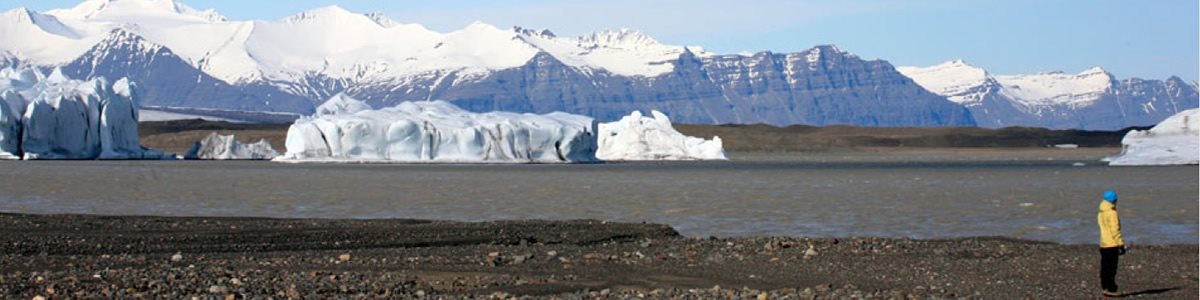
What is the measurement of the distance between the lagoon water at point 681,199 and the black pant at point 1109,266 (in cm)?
761

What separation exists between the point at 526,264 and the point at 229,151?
67.0 m

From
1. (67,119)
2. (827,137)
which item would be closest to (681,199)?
(67,119)

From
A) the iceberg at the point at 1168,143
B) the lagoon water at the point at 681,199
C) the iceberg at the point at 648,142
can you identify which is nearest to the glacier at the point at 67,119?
the lagoon water at the point at 681,199

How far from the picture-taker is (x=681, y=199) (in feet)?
111

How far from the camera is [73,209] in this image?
93.1 feet

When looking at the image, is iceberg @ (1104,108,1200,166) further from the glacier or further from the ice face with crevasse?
the glacier

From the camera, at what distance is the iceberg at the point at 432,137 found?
62781 mm

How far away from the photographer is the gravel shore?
13930mm

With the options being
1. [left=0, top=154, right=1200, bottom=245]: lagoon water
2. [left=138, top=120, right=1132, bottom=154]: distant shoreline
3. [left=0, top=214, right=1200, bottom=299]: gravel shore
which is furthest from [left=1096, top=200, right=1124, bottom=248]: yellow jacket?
[left=138, top=120, right=1132, bottom=154]: distant shoreline

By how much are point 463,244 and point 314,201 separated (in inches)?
537

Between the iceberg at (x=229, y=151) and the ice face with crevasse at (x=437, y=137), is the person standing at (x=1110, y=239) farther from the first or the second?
the iceberg at (x=229, y=151)

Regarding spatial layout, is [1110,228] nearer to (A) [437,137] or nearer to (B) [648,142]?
(A) [437,137]

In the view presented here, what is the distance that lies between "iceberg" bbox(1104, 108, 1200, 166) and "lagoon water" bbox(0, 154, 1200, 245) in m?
8.25

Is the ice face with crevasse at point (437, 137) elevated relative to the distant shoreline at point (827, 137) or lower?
elevated
